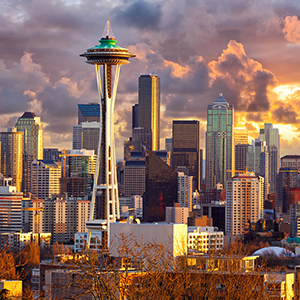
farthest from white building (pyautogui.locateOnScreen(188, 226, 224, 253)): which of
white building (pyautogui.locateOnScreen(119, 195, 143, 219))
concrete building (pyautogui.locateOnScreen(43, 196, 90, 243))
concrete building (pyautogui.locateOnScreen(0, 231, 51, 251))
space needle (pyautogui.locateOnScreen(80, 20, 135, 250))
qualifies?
white building (pyautogui.locateOnScreen(119, 195, 143, 219))

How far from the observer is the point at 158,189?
592 feet

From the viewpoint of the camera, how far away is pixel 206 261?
37.4m

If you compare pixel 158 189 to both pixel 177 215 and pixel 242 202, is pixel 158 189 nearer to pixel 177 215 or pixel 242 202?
pixel 177 215

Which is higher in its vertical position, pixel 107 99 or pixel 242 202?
pixel 107 99

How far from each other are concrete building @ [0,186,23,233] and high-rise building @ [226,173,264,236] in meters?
38.3

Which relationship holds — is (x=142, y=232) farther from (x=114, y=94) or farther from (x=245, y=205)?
(x=245, y=205)

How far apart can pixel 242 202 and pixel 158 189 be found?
30153mm

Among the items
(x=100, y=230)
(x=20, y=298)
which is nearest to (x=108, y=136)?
(x=100, y=230)

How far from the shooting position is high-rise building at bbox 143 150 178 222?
567 feet

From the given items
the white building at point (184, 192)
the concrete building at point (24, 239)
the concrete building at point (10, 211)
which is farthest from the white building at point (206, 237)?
the white building at point (184, 192)

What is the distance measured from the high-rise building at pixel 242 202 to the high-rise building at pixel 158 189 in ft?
67.0

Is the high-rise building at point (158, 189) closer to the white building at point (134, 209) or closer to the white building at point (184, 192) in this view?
the white building at point (184, 192)

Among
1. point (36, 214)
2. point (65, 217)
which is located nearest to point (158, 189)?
point (65, 217)

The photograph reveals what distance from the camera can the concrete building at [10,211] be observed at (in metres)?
149
